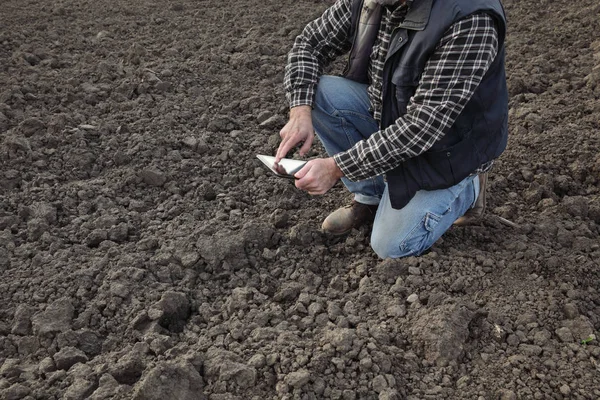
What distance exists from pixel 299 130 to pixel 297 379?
1178 mm

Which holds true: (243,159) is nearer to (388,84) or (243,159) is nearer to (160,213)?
(160,213)

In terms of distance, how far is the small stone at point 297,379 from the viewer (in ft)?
7.32

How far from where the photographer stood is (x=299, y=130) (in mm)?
2986

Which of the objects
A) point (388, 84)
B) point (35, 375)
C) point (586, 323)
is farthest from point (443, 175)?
point (35, 375)

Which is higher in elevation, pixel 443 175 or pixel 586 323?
pixel 443 175

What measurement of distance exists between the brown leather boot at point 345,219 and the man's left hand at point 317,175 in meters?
0.48

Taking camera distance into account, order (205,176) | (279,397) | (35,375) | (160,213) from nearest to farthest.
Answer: (279,397), (35,375), (160,213), (205,176)

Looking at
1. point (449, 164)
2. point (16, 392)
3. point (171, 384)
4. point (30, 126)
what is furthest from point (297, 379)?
point (30, 126)

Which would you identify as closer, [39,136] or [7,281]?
A: [7,281]

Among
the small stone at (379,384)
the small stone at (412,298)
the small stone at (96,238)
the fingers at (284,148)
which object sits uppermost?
the fingers at (284,148)

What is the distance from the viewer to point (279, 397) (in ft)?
7.29

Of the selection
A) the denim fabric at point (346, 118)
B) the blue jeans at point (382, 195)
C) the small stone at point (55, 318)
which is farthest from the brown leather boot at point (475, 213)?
the small stone at point (55, 318)

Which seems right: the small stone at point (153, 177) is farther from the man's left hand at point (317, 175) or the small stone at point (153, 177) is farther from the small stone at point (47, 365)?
the small stone at point (47, 365)

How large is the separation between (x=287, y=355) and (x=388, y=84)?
113 centimetres
